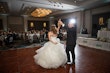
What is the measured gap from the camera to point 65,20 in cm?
1221

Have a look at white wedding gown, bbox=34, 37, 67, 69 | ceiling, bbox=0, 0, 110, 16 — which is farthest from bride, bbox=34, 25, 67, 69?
ceiling, bbox=0, 0, 110, 16

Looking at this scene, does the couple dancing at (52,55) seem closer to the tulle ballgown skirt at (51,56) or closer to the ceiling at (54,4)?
the tulle ballgown skirt at (51,56)

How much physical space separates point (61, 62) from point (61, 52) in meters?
0.34

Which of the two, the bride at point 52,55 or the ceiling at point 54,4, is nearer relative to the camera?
the bride at point 52,55

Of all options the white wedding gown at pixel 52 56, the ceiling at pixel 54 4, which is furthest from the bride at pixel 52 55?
the ceiling at pixel 54 4

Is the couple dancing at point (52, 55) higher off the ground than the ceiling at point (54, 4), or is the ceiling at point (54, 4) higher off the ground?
the ceiling at point (54, 4)

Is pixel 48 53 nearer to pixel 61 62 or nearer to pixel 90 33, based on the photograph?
pixel 61 62

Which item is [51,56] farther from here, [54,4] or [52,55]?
[54,4]

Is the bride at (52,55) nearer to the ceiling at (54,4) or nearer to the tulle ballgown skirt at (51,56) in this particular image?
the tulle ballgown skirt at (51,56)

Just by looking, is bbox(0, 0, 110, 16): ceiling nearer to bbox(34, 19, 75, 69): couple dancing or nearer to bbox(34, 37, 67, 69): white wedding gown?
bbox(34, 19, 75, 69): couple dancing

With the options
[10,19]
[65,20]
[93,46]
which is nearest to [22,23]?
[10,19]

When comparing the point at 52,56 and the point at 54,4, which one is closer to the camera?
the point at 52,56

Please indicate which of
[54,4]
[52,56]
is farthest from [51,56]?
[54,4]

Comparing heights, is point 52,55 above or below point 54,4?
below
